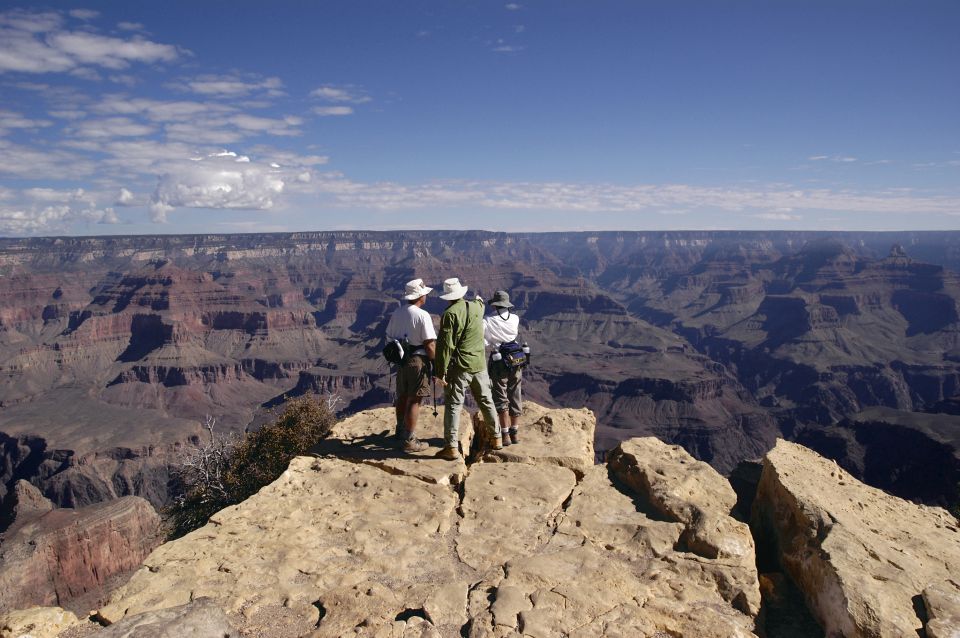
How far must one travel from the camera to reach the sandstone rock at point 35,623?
4.07 meters

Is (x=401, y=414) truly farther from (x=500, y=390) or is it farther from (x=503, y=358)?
(x=503, y=358)

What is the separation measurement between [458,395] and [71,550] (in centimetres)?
1860

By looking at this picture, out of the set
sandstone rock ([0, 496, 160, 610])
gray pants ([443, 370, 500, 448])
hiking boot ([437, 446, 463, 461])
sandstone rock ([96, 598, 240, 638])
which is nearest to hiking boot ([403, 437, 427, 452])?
hiking boot ([437, 446, 463, 461])

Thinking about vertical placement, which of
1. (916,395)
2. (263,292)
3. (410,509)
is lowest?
(916,395)

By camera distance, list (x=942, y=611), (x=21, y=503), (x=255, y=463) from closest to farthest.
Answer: (x=942, y=611) → (x=255, y=463) → (x=21, y=503)

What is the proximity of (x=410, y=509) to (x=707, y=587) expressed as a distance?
125 inches

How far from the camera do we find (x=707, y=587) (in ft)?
15.8

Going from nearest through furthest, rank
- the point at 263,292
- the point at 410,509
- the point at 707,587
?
the point at 707,587 → the point at 410,509 → the point at 263,292

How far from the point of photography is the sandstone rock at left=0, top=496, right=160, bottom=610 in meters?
17.2

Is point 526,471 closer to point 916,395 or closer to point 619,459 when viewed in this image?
point 619,459

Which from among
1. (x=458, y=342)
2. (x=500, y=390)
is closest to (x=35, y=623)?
(x=458, y=342)

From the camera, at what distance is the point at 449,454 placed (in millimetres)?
7543

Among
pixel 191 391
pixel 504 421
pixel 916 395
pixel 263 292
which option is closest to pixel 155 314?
pixel 191 391

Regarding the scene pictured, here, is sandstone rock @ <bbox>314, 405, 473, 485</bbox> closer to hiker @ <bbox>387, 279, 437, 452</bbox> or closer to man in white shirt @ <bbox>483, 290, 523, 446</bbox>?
hiker @ <bbox>387, 279, 437, 452</bbox>
